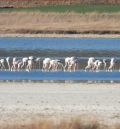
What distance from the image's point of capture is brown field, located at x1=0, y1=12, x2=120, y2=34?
49.9 m

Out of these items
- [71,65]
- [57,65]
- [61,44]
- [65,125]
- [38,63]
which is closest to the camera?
[65,125]

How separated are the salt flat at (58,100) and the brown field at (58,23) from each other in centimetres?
2613

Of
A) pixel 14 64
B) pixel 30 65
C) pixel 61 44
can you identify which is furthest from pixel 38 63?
pixel 61 44

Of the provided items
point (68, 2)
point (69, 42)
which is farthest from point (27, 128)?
point (68, 2)

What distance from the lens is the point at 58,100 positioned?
1906cm

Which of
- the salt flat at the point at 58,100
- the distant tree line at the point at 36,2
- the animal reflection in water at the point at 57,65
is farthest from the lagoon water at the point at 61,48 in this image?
the distant tree line at the point at 36,2

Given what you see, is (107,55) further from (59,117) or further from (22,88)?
(59,117)

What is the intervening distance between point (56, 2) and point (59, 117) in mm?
56929

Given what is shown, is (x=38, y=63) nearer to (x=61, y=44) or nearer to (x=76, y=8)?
(x=61, y=44)

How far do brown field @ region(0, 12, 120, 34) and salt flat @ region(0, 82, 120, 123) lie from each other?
26.1 m

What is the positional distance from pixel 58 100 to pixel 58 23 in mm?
35704

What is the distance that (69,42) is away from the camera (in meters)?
37.7

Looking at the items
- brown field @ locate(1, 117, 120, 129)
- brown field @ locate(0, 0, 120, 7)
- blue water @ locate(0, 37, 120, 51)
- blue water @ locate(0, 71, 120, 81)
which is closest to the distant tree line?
brown field @ locate(0, 0, 120, 7)

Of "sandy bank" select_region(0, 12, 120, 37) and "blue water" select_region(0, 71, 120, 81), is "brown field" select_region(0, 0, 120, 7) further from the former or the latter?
"blue water" select_region(0, 71, 120, 81)
